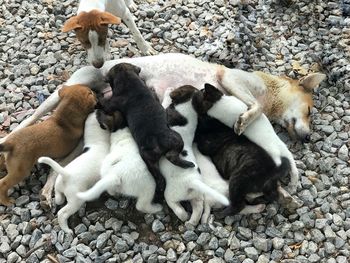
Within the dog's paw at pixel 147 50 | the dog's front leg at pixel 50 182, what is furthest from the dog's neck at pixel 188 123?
the dog's paw at pixel 147 50

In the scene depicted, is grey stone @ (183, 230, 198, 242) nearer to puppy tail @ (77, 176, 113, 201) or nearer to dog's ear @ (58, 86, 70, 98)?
puppy tail @ (77, 176, 113, 201)

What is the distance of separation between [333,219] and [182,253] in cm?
121

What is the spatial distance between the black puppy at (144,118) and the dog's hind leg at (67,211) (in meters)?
0.59

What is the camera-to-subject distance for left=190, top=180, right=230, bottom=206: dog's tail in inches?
164

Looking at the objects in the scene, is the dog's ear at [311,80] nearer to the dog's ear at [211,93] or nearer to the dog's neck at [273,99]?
the dog's neck at [273,99]

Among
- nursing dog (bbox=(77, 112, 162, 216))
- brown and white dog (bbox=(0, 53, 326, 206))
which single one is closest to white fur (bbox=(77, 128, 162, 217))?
nursing dog (bbox=(77, 112, 162, 216))

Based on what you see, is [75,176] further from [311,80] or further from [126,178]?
[311,80]

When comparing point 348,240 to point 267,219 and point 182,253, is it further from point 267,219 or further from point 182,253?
point 182,253

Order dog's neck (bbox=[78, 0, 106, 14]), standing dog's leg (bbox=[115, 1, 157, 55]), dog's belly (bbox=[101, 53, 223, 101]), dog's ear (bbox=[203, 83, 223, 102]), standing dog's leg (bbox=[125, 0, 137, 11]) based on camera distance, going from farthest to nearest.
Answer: standing dog's leg (bbox=[125, 0, 137, 11])
standing dog's leg (bbox=[115, 1, 157, 55])
dog's neck (bbox=[78, 0, 106, 14])
dog's belly (bbox=[101, 53, 223, 101])
dog's ear (bbox=[203, 83, 223, 102])

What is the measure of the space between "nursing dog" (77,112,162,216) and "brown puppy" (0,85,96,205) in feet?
1.37

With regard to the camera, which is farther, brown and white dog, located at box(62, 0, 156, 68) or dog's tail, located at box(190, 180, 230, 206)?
brown and white dog, located at box(62, 0, 156, 68)

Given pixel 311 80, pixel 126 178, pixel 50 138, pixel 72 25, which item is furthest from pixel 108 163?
pixel 311 80

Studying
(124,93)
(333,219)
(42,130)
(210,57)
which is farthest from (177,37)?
(333,219)

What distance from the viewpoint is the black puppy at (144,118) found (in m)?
4.32
